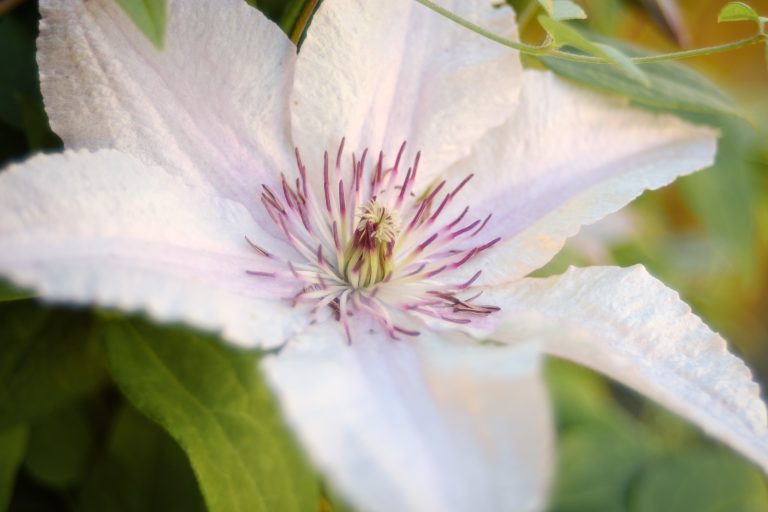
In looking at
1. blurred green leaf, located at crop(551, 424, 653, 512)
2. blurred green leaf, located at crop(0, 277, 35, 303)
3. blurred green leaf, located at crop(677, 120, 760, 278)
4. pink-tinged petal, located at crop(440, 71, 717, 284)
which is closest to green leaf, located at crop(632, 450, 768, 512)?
blurred green leaf, located at crop(551, 424, 653, 512)

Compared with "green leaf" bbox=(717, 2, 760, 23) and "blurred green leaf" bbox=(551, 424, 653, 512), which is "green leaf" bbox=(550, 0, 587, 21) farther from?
"blurred green leaf" bbox=(551, 424, 653, 512)

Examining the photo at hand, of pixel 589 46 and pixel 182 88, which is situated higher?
pixel 589 46

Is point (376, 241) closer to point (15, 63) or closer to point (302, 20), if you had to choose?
point (302, 20)

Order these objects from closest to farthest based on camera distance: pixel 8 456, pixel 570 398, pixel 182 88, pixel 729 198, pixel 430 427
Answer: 1. pixel 430 427
2. pixel 182 88
3. pixel 8 456
4. pixel 729 198
5. pixel 570 398

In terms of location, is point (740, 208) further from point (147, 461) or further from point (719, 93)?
point (147, 461)

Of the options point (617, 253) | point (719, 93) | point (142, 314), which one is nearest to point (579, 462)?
point (617, 253)

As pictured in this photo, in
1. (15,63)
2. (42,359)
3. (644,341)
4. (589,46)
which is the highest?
(589,46)

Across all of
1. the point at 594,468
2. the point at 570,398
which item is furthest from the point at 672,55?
Answer: the point at 570,398

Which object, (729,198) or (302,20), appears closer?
(302,20)
